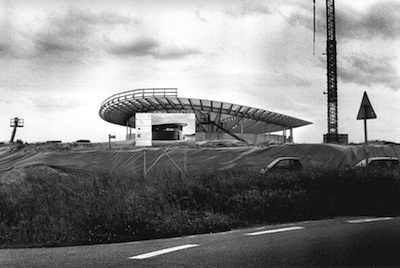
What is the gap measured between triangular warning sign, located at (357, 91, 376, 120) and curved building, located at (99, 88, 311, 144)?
112ft

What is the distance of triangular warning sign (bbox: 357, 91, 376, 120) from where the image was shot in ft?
57.4

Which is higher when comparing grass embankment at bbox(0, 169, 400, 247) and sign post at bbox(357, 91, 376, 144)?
sign post at bbox(357, 91, 376, 144)

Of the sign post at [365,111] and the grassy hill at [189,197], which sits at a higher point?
the sign post at [365,111]

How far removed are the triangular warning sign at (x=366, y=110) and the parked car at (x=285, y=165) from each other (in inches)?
125

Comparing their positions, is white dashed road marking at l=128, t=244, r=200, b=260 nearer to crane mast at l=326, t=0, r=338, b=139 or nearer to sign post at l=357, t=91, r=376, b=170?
sign post at l=357, t=91, r=376, b=170

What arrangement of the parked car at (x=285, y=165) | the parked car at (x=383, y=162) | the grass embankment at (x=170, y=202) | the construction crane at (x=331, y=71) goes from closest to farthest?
1. the grass embankment at (x=170, y=202)
2. the parked car at (x=285, y=165)
3. the parked car at (x=383, y=162)
4. the construction crane at (x=331, y=71)

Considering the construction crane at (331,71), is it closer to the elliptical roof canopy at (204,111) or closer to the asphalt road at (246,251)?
the elliptical roof canopy at (204,111)

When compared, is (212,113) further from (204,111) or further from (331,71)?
(331,71)

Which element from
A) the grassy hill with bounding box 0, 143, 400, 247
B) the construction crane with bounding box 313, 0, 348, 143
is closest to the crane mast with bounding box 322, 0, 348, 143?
the construction crane with bounding box 313, 0, 348, 143

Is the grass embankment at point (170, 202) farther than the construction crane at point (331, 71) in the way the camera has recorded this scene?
No

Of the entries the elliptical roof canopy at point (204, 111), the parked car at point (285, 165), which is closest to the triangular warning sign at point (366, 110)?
the parked car at point (285, 165)

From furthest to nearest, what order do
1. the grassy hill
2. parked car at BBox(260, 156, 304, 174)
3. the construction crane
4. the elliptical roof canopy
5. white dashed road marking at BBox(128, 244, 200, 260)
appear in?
the construction crane → the elliptical roof canopy → parked car at BBox(260, 156, 304, 174) → the grassy hill → white dashed road marking at BBox(128, 244, 200, 260)

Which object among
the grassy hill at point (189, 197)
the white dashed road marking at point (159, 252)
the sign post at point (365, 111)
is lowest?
the white dashed road marking at point (159, 252)

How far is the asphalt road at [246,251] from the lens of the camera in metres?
7.19
